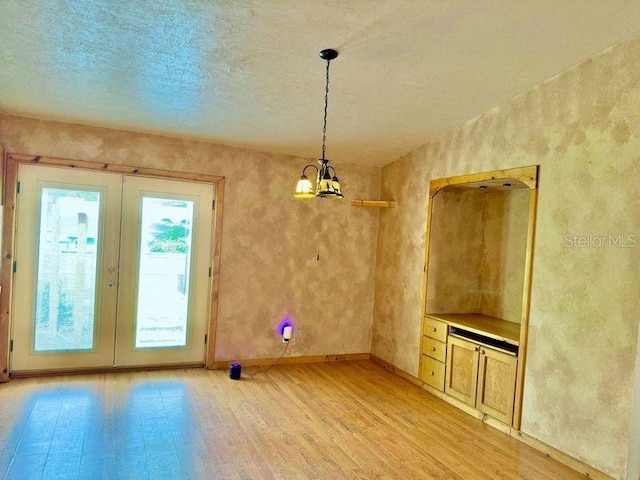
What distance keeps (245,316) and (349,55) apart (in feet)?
10.5

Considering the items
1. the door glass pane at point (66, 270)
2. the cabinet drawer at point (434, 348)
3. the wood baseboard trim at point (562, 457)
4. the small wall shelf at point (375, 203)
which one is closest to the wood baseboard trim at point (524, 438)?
the wood baseboard trim at point (562, 457)

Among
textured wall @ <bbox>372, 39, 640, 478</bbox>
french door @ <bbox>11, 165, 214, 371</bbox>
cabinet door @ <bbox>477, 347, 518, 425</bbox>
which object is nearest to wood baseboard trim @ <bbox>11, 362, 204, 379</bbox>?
french door @ <bbox>11, 165, 214, 371</bbox>

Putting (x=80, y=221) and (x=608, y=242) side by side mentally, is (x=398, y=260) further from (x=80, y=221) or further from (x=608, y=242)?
(x=80, y=221)

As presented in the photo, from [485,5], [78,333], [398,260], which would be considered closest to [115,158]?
[78,333]

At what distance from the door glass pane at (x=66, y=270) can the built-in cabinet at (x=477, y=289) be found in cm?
356

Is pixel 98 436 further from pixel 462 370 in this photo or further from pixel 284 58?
pixel 462 370

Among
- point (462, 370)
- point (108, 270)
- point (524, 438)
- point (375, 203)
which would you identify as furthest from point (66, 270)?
point (524, 438)

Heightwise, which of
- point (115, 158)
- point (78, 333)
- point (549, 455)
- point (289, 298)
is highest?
point (115, 158)

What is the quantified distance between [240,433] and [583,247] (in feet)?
9.73

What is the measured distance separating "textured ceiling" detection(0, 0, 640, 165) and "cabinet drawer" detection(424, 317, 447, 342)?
6.67 feet

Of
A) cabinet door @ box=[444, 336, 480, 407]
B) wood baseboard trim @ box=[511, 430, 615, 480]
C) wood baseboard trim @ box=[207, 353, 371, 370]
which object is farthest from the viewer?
wood baseboard trim @ box=[207, 353, 371, 370]

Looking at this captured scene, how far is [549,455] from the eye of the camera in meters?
3.39

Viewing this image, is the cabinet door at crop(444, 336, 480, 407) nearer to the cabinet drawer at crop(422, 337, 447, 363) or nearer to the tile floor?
the cabinet drawer at crop(422, 337, 447, 363)

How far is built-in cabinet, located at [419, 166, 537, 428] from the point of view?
3939 millimetres
